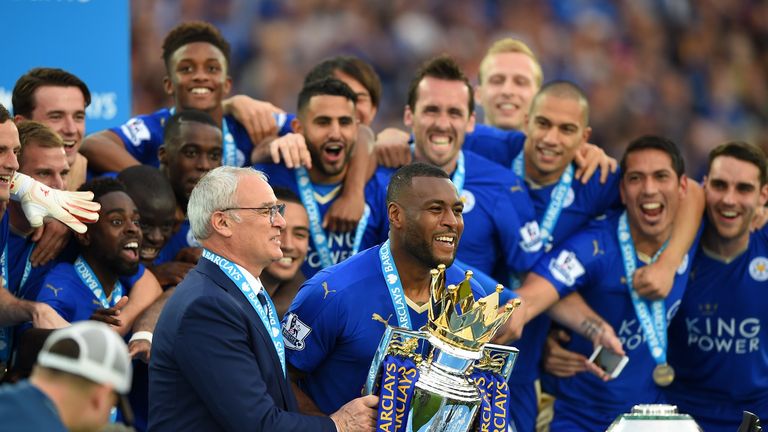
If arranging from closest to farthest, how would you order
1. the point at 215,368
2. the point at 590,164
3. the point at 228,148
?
1. the point at 215,368
2. the point at 228,148
3. the point at 590,164

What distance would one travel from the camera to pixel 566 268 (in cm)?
605

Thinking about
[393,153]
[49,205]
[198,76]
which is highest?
[198,76]

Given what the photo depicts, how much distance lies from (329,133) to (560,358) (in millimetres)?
1594

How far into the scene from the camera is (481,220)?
19.5ft

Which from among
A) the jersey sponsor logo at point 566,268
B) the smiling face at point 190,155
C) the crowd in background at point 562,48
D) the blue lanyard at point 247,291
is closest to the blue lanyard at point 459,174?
the jersey sponsor logo at point 566,268

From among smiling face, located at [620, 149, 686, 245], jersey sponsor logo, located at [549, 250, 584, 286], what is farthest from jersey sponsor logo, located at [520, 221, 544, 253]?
smiling face, located at [620, 149, 686, 245]

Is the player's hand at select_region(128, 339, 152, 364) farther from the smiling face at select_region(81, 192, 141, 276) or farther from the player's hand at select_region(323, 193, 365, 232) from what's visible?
the player's hand at select_region(323, 193, 365, 232)

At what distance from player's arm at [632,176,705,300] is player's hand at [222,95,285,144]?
192 cm

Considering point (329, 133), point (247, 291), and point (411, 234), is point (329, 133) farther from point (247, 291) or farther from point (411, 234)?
point (247, 291)

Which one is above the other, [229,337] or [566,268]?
[566,268]

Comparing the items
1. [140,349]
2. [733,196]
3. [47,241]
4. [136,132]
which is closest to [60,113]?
[136,132]

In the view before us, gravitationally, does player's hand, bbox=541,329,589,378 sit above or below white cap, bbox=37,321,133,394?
below

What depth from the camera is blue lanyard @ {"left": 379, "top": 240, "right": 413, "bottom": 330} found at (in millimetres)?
4535

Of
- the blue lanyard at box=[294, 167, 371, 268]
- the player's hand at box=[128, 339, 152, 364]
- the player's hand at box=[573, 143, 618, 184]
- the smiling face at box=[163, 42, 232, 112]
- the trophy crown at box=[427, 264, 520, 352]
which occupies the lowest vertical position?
the player's hand at box=[128, 339, 152, 364]
